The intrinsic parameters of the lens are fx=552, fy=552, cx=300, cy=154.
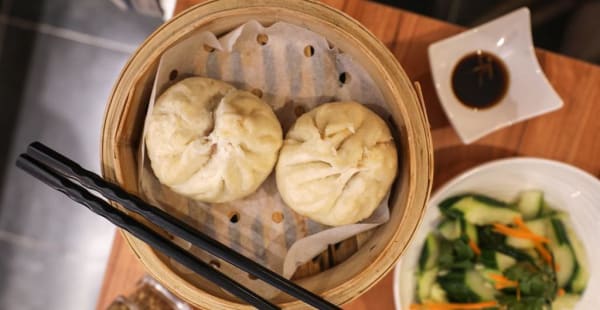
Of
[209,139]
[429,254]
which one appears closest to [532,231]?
[429,254]

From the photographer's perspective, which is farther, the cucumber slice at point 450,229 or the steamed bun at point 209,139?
the cucumber slice at point 450,229

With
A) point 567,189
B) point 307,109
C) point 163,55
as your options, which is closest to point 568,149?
point 567,189

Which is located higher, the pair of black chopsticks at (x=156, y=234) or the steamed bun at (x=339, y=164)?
the steamed bun at (x=339, y=164)

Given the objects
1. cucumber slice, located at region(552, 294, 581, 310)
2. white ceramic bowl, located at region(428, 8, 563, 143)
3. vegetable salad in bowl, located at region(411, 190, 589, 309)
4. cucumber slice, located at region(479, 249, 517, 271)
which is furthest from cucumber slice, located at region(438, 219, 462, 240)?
cucumber slice, located at region(552, 294, 581, 310)

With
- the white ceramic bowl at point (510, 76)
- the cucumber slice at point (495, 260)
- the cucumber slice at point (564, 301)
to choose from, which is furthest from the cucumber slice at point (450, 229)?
the cucumber slice at point (564, 301)

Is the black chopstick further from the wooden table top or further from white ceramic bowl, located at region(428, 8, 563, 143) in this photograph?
white ceramic bowl, located at region(428, 8, 563, 143)

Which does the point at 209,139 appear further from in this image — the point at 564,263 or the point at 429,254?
the point at 564,263

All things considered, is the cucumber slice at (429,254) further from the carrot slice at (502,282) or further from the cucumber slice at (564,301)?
the cucumber slice at (564,301)
